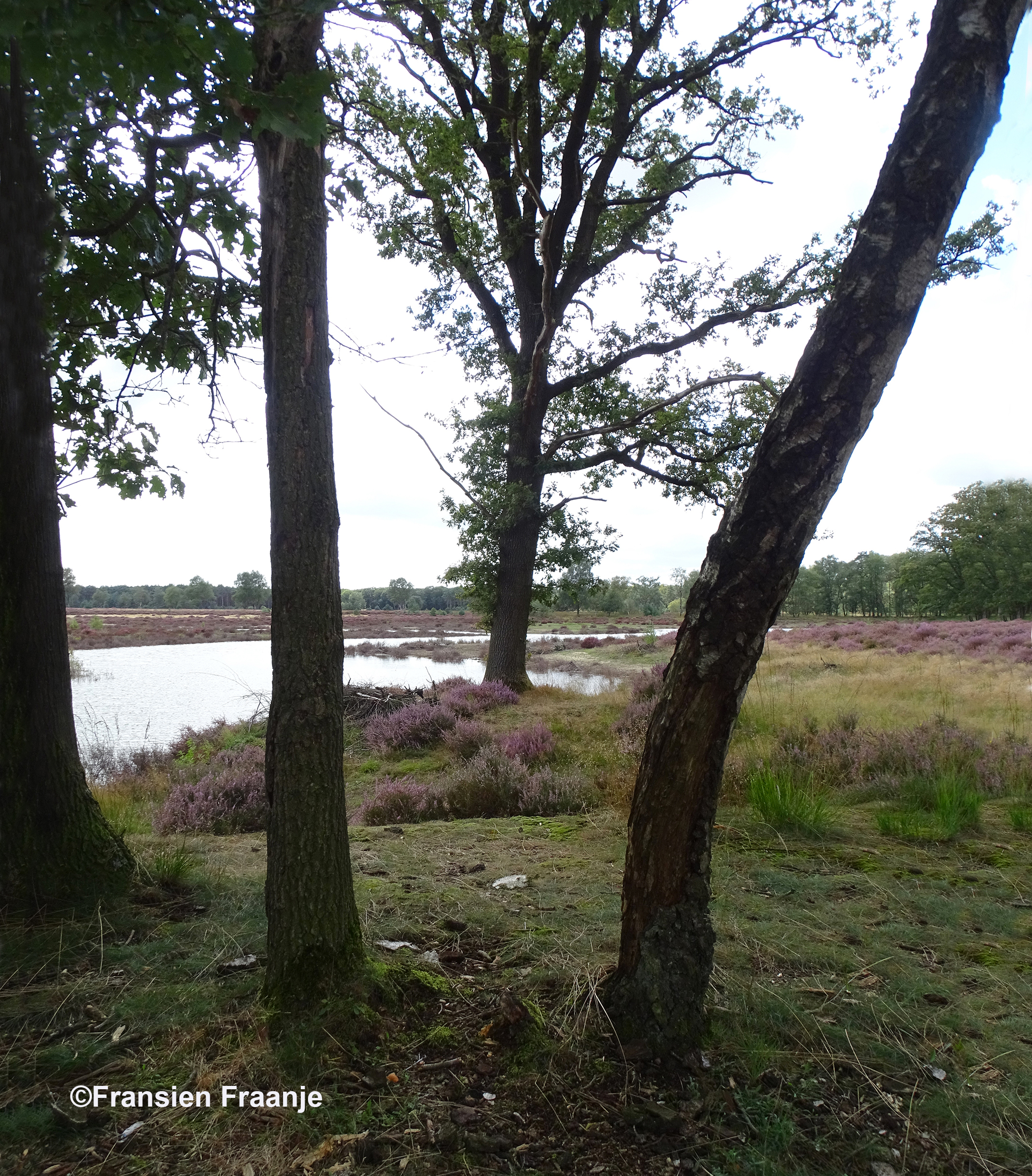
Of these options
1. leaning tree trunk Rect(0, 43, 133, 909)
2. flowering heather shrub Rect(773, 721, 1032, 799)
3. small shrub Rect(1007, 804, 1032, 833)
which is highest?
leaning tree trunk Rect(0, 43, 133, 909)

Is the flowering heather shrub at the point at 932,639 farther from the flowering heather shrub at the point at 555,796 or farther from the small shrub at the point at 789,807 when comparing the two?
the flowering heather shrub at the point at 555,796

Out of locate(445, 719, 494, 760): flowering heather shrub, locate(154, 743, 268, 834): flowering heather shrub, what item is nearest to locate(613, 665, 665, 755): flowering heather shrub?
locate(445, 719, 494, 760): flowering heather shrub

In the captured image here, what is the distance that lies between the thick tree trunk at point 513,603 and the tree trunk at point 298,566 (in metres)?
9.98

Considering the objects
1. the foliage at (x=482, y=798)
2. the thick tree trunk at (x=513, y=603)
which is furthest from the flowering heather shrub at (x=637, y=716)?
the thick tree trunk at (x=513, y=603)

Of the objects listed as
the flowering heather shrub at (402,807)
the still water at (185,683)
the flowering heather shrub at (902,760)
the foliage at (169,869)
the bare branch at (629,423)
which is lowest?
the still water at (185,683)

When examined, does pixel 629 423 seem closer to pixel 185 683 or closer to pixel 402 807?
pixel 402 807

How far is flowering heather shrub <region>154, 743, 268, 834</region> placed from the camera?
5.93 m

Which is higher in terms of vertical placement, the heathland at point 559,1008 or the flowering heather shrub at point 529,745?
the heathland at point 559,1008

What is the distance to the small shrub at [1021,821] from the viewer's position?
5.02 m

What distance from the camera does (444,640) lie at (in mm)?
37594

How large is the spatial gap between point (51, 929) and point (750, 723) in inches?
290

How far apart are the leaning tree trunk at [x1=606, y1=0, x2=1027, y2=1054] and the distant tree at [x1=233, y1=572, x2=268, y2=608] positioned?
53.7m

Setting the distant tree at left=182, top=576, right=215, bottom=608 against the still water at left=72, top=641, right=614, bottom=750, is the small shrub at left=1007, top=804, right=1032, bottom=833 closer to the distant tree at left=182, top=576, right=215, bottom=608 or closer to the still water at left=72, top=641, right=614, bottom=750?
the still water at left=72, top=641, right=614, bottom=750

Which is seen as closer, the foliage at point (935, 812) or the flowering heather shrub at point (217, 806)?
the foliage at point (935, 812)
